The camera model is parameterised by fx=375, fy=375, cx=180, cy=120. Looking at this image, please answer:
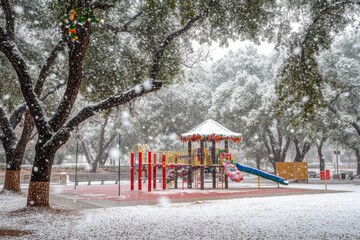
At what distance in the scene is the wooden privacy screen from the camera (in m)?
31.0

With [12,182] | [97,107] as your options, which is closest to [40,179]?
[97,107]

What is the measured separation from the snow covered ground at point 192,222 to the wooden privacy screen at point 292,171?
17.8 m

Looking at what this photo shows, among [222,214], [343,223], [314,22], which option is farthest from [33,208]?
[314,22]

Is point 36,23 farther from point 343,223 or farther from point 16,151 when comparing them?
point 343,223

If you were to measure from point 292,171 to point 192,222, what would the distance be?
23181 mm

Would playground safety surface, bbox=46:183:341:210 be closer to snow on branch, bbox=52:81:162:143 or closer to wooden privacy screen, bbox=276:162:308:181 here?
snow on branch, bbox=52:81:162:143

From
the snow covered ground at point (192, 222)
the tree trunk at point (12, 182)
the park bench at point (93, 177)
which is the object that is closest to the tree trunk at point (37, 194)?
the snow covered ground at point (192, 222)

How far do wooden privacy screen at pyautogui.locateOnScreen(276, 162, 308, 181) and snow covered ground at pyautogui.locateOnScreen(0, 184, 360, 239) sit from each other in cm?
1784

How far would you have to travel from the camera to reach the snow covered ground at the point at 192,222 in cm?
814

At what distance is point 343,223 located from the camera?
31.4ft

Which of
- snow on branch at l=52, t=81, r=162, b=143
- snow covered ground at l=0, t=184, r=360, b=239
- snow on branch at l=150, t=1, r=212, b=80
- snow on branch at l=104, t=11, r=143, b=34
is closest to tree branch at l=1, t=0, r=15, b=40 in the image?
snow on branch at l=104, t=11, r=143, b=34

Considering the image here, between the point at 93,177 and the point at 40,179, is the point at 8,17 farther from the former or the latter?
the point at 93,177

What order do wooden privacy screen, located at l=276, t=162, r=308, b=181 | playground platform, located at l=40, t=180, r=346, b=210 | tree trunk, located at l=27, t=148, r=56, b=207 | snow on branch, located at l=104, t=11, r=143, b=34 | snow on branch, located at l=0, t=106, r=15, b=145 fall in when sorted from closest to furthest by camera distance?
tree trunk, located at l=27, t=148, r=56, b=207
playground platform, located at l=40, t=180, r=346, b=210
snow on branch, located at l=104, t=11, r=143, b=34
snow on branch, located at l=0, t=106, r=15, b=145
wooden privacy screen, located at l=276, t=162, r=308, b=181

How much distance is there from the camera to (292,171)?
3119 cm
